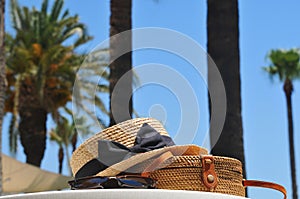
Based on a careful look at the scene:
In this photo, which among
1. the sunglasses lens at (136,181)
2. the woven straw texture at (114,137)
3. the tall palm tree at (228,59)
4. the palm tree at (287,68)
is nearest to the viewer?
the sunglasses lens at (136,181)

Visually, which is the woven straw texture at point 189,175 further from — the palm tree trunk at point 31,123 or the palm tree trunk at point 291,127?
the palm tree trunk at point 291,127

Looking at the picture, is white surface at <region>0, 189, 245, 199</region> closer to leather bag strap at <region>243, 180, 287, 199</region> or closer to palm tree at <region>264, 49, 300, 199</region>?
leather bag strap at <region>243, 180, 287, 199</region>

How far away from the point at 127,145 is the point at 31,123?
2306cm

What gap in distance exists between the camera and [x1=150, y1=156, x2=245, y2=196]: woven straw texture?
5.73 feet

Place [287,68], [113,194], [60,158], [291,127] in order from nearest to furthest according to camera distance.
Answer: [113,194], [291,127], [287,68], [60,158]

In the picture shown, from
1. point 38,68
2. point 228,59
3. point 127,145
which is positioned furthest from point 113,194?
point 38,68

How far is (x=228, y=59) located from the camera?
9.30m

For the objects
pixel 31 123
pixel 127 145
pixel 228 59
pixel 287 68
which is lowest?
pixel 127 145

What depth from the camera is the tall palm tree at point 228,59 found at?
9000 millimetres

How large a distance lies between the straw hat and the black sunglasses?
0.09m

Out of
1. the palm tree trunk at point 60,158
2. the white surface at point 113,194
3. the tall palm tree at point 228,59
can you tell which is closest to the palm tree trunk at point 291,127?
the palm tree trunk at point 60,158

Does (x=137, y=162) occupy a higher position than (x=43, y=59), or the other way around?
(x=43, y=59)

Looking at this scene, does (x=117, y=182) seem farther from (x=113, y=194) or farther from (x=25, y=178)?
(x=25, y=178)

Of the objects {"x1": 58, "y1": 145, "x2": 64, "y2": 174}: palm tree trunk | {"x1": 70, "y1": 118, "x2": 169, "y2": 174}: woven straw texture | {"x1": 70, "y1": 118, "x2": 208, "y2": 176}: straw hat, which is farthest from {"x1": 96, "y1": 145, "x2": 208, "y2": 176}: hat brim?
{"x1": 58, "y1": 145, "x2": 64, "y2": 174}: palm tree trunk
